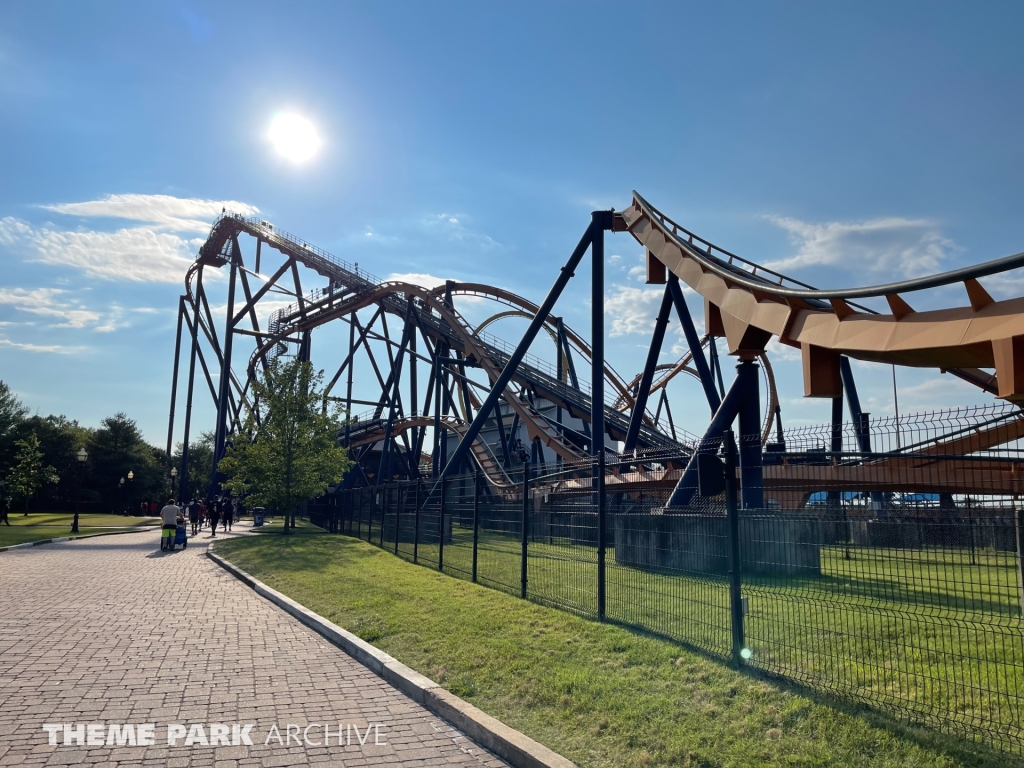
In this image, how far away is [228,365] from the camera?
43156 millimetres

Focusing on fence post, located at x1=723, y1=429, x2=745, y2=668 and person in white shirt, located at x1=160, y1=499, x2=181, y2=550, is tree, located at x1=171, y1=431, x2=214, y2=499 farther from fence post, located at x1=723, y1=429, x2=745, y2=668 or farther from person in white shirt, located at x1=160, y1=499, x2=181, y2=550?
fence post, located at x1=723, y1=429, x2=745, y2=668

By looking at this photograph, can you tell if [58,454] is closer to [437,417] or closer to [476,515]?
[437,417]

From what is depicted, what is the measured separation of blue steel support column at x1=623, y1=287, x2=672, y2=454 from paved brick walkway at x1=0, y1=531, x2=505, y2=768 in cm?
1195

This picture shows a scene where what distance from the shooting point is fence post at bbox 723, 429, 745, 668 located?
5934 millimetres

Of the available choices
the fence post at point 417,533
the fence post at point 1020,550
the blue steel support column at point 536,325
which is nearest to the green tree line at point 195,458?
the blue steel support column at point 536,325

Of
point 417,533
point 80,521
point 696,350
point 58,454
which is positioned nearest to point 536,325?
point 696,350

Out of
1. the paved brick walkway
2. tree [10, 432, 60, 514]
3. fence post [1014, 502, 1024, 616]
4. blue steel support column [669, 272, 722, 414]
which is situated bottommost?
the paved brick walkway

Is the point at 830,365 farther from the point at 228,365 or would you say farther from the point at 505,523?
the point at 228,365

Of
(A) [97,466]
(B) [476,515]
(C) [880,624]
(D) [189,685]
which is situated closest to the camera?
(C) [880,624]

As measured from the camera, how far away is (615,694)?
5.61m

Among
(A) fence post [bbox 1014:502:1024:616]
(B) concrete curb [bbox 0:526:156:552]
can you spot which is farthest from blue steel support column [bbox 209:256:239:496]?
(A) fence post [bbox 1014:502:1024:616]

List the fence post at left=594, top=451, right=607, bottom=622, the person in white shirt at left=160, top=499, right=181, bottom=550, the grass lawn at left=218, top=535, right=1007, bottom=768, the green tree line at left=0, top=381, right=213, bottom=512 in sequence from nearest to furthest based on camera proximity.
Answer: the grass lawn at left=218, top=535, right=1007, bottom=768 → the fence post at left=594, top=451, right=607, bottom=622 → the person in white shirt at left=160, top=499, right=181, bottom=550 → the green tree line at left=0, top=381, right=213, bottom=512

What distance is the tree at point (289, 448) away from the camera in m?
28.3

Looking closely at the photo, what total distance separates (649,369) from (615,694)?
53.1 ft
